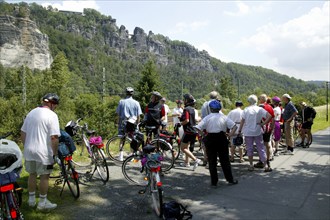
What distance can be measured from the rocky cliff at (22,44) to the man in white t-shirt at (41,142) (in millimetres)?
115225

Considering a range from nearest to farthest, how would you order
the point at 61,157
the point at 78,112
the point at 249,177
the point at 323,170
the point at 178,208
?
the point at 178,208
the point at 61,157
the point at 249,177
the point at 323,170
the point at 78,112

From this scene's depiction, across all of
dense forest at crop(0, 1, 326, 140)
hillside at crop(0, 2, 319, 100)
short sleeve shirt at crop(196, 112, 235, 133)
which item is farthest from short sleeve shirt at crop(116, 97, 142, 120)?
hillside at crop(0, 2, 319, 100)

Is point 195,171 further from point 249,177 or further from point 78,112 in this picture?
point 78,112

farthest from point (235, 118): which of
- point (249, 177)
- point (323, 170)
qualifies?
point (323, 170)

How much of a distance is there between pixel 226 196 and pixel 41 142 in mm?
3593

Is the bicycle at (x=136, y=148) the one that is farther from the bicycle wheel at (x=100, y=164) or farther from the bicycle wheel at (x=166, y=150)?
the bicycle wheel at (x=100, y=164)

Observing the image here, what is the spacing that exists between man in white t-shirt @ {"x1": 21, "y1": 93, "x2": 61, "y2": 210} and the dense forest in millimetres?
5406

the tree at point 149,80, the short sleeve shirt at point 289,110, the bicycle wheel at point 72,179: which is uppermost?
the tree at point 149,80

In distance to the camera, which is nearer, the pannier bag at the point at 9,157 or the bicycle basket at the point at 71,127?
the pannier bag at the point at 9,157

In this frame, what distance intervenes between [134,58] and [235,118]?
603 ft

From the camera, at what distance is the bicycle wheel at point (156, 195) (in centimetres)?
450

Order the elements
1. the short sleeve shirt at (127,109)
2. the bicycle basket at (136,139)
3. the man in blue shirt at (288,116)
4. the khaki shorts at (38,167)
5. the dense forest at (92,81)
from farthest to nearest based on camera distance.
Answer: the dense forest at (92,81)
the man in blue shirt at (288,116)
the short sleeve shirt at (127,109)
the bicycle basket at (136,139)
the khaki shorts at (38,167)

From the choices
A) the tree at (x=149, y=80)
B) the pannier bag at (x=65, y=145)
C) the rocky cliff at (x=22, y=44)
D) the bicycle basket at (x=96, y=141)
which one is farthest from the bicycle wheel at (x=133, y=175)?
the rocky cliff at (x=22, y=44)

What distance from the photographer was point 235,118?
848 centimetres
